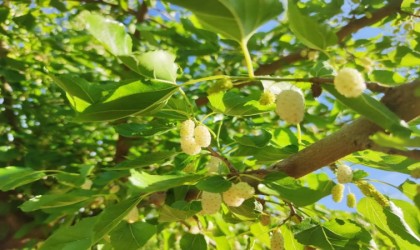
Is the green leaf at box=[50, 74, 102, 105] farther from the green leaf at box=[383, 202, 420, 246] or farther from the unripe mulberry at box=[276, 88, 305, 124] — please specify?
the green leaf at box=[383, 202, 420, 246]

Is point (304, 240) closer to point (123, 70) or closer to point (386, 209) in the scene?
point (386, 209)

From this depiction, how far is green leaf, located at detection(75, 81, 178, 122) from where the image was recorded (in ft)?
2.10

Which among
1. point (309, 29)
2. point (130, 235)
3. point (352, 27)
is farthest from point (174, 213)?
point (352, 27)

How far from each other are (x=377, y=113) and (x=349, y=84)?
5 centimetres

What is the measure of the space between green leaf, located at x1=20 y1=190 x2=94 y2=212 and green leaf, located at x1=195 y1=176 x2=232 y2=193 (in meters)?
0.34

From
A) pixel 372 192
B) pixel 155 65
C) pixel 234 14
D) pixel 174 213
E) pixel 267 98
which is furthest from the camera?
pixel 174 213

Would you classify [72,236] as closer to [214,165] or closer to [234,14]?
[214,165]

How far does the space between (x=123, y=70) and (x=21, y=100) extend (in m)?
0.55

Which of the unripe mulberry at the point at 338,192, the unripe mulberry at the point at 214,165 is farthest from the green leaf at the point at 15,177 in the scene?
the unripe mulberry at the point at 338,192

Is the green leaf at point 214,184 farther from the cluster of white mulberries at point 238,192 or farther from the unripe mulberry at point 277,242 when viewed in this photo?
the unripe mulberry at point 277,242

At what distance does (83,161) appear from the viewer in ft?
6.16

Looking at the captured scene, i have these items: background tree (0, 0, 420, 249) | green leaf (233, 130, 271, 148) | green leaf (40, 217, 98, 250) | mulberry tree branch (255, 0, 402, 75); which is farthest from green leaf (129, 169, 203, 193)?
mulberry tree branch (255, 0, 402, 75)

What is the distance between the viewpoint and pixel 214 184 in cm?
72

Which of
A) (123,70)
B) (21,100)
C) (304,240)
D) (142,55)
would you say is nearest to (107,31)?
(142,55)
